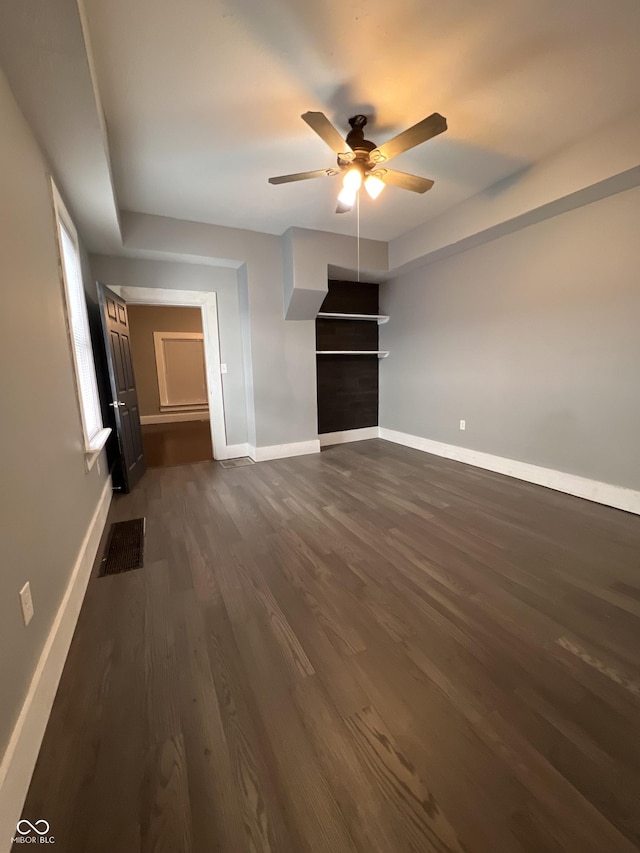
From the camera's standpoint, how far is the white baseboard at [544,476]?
111 inches

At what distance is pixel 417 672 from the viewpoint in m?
1.40

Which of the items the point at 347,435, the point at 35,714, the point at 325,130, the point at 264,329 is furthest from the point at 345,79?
the point at 347,435

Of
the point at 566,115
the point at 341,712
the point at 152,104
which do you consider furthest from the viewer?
the point at 566,115

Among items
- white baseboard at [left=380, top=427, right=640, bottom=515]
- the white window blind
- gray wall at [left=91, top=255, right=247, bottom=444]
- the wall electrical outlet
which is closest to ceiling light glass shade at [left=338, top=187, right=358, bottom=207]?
the white window blind

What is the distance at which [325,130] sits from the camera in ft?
6.28

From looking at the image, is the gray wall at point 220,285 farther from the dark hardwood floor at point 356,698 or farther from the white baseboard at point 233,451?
the dark hardwood floor at point 356,698

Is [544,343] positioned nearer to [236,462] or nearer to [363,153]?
[363,153]

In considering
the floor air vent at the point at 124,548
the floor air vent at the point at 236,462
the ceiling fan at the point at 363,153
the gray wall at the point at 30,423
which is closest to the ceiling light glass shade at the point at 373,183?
the ceiling fan at the point at 363,153

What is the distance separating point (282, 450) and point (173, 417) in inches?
171

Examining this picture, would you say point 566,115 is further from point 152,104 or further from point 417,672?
point 417,672

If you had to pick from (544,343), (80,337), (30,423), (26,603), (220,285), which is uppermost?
(220,285)

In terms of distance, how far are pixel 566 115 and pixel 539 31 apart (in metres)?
0.81

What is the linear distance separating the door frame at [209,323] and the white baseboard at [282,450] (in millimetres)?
428

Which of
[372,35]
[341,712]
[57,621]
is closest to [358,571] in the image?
[341,712]
